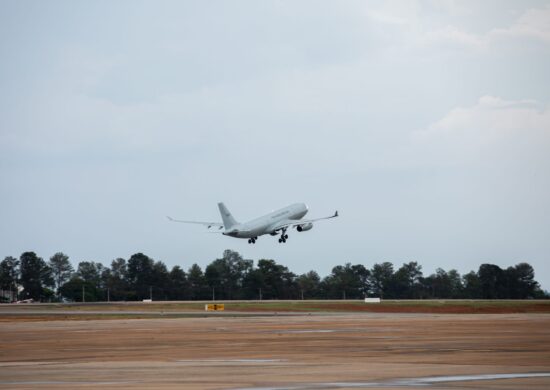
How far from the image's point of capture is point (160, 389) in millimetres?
27141

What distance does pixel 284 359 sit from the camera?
37094mm

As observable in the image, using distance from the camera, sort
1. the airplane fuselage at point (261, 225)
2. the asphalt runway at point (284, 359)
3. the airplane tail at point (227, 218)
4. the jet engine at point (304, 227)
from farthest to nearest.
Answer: the airplane tail at point (227, 218) < the jet engine at point (304, 227) < the airplane fuselage at point (261, 225) < the asphalt runway at point (284, 359)

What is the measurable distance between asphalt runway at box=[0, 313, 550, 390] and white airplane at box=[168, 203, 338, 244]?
3566 inches

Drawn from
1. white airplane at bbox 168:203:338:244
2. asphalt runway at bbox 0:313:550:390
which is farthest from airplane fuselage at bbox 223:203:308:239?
asphalt runway at bbox 0:313:550:390

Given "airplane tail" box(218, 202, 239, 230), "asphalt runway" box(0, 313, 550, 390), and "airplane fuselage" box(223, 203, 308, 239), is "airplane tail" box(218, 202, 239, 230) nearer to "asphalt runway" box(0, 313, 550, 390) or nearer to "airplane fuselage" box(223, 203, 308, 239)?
"airplane fuselage" box(223, 203, 308, 239)

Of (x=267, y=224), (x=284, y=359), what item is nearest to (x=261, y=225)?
(x=267, y=224)

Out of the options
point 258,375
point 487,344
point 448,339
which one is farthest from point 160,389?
point 448,339

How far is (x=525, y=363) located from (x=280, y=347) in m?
13.2

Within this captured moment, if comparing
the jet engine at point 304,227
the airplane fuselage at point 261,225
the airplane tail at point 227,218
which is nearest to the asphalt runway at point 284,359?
the airplane fuselage at point 261,225

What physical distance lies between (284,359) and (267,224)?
11468 cm

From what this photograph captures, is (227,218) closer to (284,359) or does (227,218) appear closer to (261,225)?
(261,225)

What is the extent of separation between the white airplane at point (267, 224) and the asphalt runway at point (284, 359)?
297 ft

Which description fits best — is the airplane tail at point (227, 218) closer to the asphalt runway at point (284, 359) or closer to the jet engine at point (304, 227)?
the jet engine at point (304, 227)

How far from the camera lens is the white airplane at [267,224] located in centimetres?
15038
